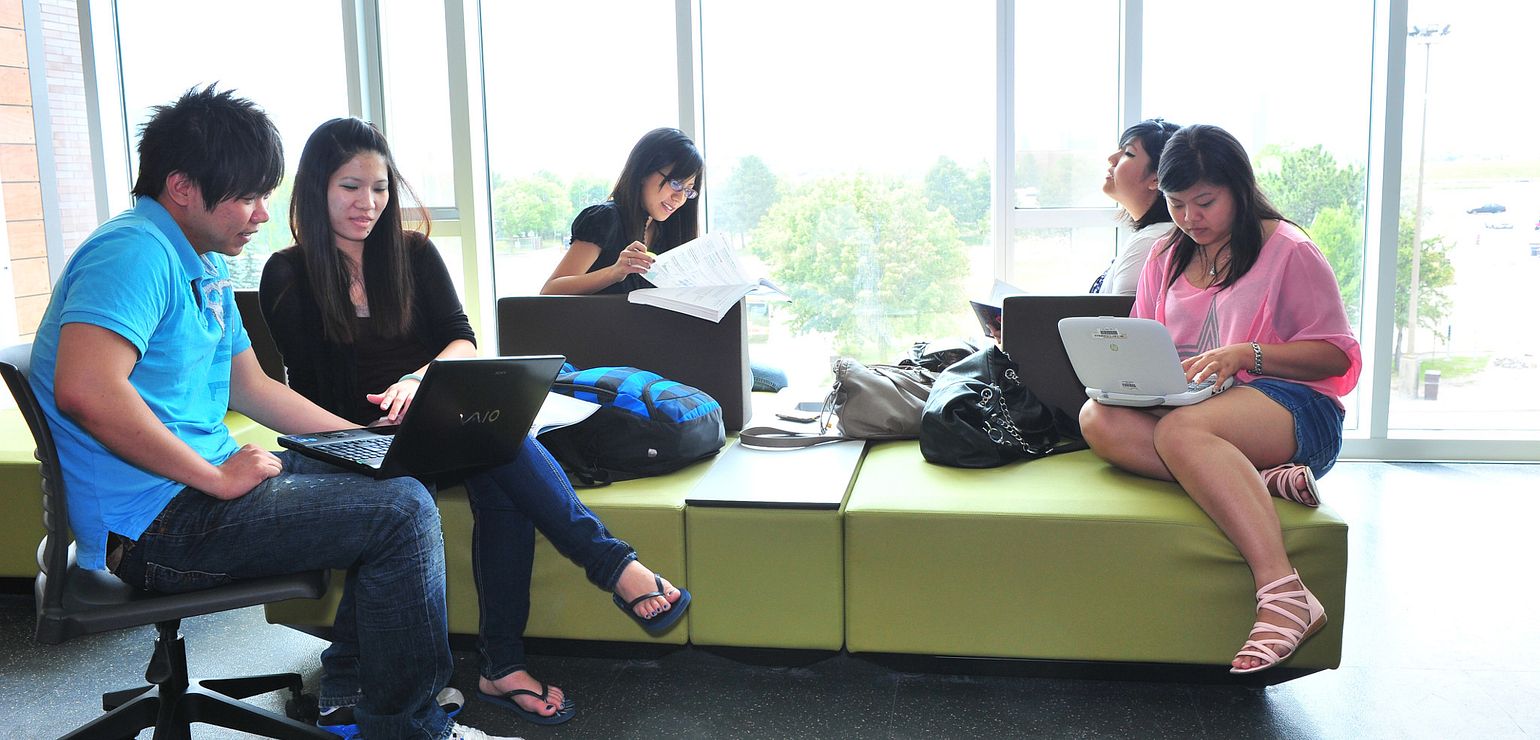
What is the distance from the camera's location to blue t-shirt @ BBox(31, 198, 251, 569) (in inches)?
58.8

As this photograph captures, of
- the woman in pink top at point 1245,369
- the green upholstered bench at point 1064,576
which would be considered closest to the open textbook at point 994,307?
the woman in pink top at point 1245,369

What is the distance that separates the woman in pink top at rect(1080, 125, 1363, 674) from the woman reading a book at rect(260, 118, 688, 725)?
1.04 meters

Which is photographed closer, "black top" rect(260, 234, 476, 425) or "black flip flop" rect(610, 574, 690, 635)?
"black flip flop" rect(610, 574, 690, 635)

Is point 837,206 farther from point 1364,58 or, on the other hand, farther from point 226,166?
point 226,166

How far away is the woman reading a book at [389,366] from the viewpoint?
2.02 metres

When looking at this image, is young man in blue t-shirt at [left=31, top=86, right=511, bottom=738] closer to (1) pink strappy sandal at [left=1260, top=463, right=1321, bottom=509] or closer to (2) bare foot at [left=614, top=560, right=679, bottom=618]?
(2) bare foot at [left=614, top=560, right=679, bottom=618]

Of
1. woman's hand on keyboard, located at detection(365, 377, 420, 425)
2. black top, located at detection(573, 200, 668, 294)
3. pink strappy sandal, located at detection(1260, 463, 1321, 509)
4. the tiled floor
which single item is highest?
black top, located at detection(573, 200, 668, 294)

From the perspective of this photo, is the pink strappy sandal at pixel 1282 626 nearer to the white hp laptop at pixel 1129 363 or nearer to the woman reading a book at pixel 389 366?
the white hp laptop at pixel 1129 363

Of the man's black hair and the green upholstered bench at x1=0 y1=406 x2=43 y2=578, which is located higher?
the man's black hair

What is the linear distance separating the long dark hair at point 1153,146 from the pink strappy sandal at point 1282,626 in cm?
124

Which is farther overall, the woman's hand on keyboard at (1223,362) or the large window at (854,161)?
the large window at (854,161)

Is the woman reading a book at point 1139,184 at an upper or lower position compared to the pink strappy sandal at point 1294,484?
upper

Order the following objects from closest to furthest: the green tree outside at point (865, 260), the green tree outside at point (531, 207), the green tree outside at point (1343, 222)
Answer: the green tree outside at point (1343, 222), the green tree outside at point (865, 260), the green tree outside at point (531, 207)

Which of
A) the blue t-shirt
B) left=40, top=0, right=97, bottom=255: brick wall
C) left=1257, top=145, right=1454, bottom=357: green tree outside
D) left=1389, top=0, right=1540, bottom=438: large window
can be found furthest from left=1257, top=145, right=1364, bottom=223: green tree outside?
left=40, top=0, right=97, bottom=255: brick wall
